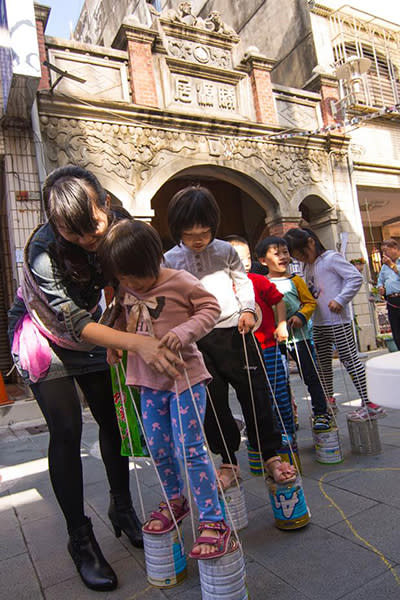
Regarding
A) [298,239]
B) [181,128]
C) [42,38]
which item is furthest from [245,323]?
[42,38]

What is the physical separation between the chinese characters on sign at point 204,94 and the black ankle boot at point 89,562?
24.6ft

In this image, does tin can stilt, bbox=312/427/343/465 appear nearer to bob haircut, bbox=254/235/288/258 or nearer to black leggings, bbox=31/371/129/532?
bob haircut, bbox=254/235/288/258

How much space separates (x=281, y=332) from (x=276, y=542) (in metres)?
1.21

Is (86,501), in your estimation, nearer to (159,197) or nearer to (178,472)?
(178,472)

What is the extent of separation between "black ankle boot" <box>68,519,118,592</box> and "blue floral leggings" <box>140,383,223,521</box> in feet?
1.19

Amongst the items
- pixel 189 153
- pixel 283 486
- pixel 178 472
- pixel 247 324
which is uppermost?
pixel 189 153

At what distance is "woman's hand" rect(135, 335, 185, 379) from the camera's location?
1468 mm

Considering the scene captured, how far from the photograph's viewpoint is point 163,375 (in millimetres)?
1624

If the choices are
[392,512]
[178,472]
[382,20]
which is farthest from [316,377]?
[382,20]

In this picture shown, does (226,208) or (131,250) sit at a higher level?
(226,208)

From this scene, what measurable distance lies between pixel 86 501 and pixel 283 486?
4.43ft

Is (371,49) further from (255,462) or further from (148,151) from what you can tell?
(255,462)

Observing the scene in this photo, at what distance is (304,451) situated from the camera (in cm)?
316

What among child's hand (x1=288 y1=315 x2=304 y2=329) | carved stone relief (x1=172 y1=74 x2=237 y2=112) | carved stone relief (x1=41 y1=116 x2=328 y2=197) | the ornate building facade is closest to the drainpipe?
the ornate building facade
